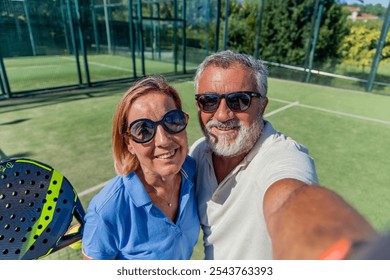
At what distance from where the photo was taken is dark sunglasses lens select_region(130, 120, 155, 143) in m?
1.74

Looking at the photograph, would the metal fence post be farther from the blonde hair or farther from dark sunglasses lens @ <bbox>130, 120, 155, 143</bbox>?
dark sunglasses lens @ <bbox>130, 120, 155, 143</bbox>

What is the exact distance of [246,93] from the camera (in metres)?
2.05

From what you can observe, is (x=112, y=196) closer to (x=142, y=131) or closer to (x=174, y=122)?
(x=142, y=131)

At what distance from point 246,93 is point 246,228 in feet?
3.18

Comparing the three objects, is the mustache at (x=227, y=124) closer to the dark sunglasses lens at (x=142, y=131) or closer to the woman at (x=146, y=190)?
the woman at (x=146, y=190)

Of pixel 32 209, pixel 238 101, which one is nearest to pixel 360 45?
pixel 238 101

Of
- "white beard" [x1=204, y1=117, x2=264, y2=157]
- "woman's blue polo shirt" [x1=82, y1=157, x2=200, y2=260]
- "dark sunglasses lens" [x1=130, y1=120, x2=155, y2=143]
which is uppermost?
"dark sunglasses lens" [x1=130, y1=120, x2=155, y2=143]

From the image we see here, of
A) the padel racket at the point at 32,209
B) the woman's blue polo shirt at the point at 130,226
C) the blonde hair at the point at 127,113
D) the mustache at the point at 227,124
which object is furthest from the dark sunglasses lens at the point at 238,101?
the padel racket at the point at 32,209

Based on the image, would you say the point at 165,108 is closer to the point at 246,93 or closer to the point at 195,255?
the point at 246,93

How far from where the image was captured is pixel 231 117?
6.85 ft

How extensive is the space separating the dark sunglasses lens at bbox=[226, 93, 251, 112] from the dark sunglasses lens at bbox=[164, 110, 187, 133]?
1.35 ft

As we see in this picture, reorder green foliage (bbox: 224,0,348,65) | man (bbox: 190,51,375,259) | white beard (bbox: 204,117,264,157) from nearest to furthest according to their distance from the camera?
man (bbox: 190,51,375,259), white beard (bbox: 204,117,264,157), green foliage (bbox: 224,0,348,65)

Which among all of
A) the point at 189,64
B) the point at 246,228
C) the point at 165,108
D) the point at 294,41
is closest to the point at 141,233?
the point at 246,228

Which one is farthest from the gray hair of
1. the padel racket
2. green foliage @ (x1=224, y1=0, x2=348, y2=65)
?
green foliage @ (x1=224, y1=0, x2=348, y2=65)
